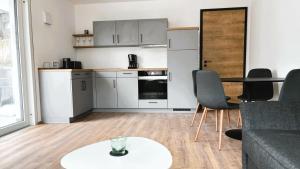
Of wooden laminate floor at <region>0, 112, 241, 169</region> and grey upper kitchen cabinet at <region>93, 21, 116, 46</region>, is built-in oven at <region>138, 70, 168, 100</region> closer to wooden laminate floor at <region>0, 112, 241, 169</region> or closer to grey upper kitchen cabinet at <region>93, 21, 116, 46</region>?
wooden laminate floor at <region>0, 112, 241, 169</region>

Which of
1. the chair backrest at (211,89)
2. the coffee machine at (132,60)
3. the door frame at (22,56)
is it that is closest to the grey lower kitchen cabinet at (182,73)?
the coffee machine at (132,60)

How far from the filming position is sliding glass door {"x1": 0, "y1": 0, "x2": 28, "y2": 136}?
3.30 m

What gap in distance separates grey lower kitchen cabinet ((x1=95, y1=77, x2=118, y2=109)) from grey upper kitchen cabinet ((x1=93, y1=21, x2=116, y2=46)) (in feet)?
2.58

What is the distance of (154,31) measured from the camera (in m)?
4.51

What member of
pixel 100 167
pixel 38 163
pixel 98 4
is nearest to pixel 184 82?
pixel 98 4

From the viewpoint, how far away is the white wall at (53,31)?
3686 millimetres

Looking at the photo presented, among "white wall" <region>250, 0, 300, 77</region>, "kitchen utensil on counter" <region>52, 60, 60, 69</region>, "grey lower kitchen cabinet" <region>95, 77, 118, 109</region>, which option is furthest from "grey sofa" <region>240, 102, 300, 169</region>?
"kitchen utensil on counter" <region>52, 60, 60, 69</region>

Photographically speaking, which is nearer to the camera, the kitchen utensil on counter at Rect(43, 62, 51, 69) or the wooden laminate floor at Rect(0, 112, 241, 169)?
the wooden laminate floor at Rect(0, 112, 241, 169)

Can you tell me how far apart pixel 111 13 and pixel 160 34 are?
50.1 inches

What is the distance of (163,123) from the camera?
365cm

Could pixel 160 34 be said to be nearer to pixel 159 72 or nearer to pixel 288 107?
pixel 159 72

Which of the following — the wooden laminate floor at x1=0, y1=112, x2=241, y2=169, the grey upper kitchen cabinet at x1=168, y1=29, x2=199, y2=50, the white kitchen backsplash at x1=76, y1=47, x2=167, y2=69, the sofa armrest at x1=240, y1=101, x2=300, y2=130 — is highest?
the grey upper kitchen cabinet at x1=168, y1=29, x2=199, y2=50

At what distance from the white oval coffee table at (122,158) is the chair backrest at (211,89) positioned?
1.20 metres

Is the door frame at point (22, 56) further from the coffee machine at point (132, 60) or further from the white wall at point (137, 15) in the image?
the coffee machine at point (132, 60)
